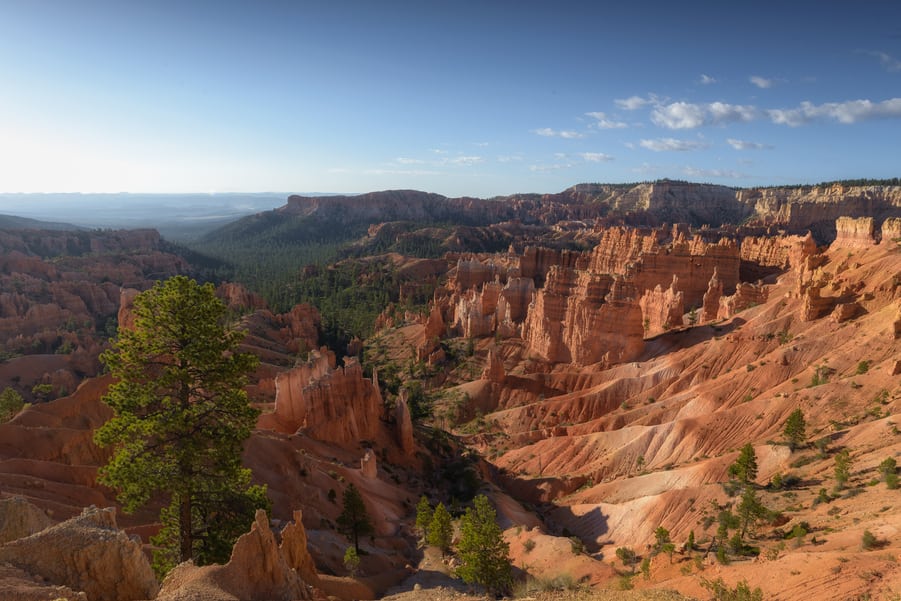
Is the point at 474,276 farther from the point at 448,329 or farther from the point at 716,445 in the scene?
the point at 716,445

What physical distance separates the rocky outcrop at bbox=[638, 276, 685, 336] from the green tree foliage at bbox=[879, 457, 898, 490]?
34.5 metres

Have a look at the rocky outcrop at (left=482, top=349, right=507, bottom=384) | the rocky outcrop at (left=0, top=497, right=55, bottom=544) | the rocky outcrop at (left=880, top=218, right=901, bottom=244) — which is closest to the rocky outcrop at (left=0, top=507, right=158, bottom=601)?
the rocky outcrop at (left=0, top=497, right=55, bottom=544)

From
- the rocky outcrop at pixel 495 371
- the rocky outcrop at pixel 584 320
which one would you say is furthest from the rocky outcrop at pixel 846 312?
the rocky outcrop at pixel 495 371

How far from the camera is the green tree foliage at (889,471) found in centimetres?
2269

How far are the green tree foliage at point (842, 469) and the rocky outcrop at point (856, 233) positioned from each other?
44.9 metres

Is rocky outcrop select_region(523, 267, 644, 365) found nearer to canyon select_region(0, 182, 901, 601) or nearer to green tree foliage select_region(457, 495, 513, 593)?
canyon select_region(0, 182, 901, 601)

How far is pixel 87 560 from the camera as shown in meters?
10.4

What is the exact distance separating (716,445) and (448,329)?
46.9 m

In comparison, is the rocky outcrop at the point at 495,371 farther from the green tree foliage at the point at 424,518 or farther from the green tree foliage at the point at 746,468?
the green tree foliage at the point at 746,468

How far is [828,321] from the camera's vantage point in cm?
4309

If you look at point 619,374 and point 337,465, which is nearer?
point 337,465

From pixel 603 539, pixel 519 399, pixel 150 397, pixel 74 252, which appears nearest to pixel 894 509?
pixel 603 539

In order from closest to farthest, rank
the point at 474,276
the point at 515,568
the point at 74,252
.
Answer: the point at 515,568 → the point at 474,276 → the point at 74,252

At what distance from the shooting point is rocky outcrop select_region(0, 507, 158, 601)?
32.9 ft
